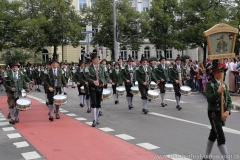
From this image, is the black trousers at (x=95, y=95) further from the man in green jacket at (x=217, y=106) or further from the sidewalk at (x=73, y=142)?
the man in green jacket at (x=217, y=106)

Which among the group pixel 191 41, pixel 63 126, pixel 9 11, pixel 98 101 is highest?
pixel 9 11

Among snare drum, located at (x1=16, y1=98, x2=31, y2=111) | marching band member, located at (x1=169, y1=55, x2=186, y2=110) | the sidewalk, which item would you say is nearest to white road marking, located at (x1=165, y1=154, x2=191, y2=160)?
the sidewalk

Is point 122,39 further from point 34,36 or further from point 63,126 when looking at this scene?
point 63,126

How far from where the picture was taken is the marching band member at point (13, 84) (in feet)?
39.2

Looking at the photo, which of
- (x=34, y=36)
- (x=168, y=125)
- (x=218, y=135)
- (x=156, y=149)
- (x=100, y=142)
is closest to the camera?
(x=218, y=135)

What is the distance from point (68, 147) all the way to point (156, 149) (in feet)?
6.95

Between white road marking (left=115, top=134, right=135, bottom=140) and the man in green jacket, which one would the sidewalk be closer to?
white road marking (left=115, top=134, right=135, bottom=140)

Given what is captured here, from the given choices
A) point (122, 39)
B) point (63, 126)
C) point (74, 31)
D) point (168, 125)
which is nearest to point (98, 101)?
point (63, 126)

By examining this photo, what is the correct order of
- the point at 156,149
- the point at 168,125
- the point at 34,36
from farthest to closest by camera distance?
the point at 34,36, the point at 168,125, the point at 156,149

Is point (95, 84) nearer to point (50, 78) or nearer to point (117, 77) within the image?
point (50, 78)

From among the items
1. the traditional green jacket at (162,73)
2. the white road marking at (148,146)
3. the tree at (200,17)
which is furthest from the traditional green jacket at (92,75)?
the tree at (200,17)

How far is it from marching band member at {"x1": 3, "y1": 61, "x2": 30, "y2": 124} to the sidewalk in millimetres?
714

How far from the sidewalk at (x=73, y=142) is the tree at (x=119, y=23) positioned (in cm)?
3357

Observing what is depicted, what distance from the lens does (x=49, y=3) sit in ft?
149
